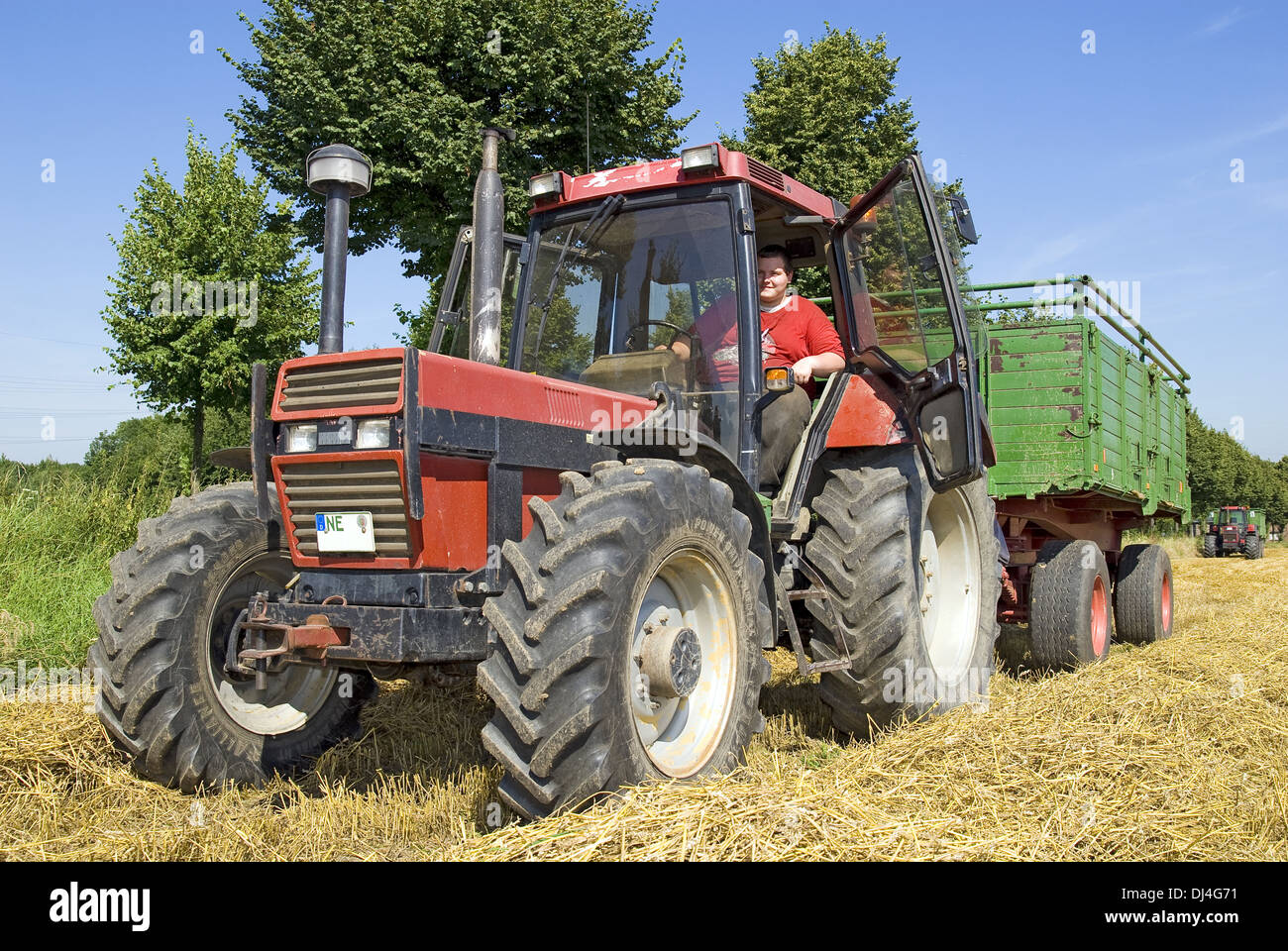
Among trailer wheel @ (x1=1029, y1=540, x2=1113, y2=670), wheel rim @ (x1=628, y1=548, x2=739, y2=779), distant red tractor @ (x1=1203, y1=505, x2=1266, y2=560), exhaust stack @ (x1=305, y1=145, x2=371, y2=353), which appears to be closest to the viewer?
wheel rim @ (x1=628, y1=548, x2=739, y2=779)

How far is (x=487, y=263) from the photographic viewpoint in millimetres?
3824

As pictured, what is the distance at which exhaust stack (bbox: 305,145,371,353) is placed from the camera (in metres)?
3.92

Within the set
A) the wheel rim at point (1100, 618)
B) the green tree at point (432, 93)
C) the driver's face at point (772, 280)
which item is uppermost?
the green tree at point (432, 93)

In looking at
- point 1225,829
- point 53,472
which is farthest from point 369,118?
point 1225,829

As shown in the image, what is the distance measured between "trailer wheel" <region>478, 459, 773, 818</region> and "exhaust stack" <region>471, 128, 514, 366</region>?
2.49 ft

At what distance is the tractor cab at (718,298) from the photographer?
171 inches

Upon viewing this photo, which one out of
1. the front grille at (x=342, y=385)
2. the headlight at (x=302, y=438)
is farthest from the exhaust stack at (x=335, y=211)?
the headlight at (x=302, y=438)

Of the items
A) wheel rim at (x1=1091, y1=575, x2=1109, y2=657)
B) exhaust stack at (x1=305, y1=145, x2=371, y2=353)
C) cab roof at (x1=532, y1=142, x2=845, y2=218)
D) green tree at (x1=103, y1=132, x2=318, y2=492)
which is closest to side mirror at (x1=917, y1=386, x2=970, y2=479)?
cab roof at (x1=532, y1=142, x2=845, y2=218)

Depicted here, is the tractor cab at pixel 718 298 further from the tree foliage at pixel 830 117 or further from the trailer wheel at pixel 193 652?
the tree foliage at pixel 830 117

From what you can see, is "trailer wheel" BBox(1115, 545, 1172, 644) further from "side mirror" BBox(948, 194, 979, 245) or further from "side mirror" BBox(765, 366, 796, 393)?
"side mirror" BBox(765, 366, 796, 393)

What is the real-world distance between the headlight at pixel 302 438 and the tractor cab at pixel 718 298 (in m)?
0.98

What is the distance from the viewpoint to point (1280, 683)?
5.68 m

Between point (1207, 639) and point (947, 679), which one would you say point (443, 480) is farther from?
point (1207, 639)

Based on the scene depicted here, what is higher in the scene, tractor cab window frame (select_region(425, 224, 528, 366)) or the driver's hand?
tractor cab window frame (select_region(425, 224, 528, 366))
